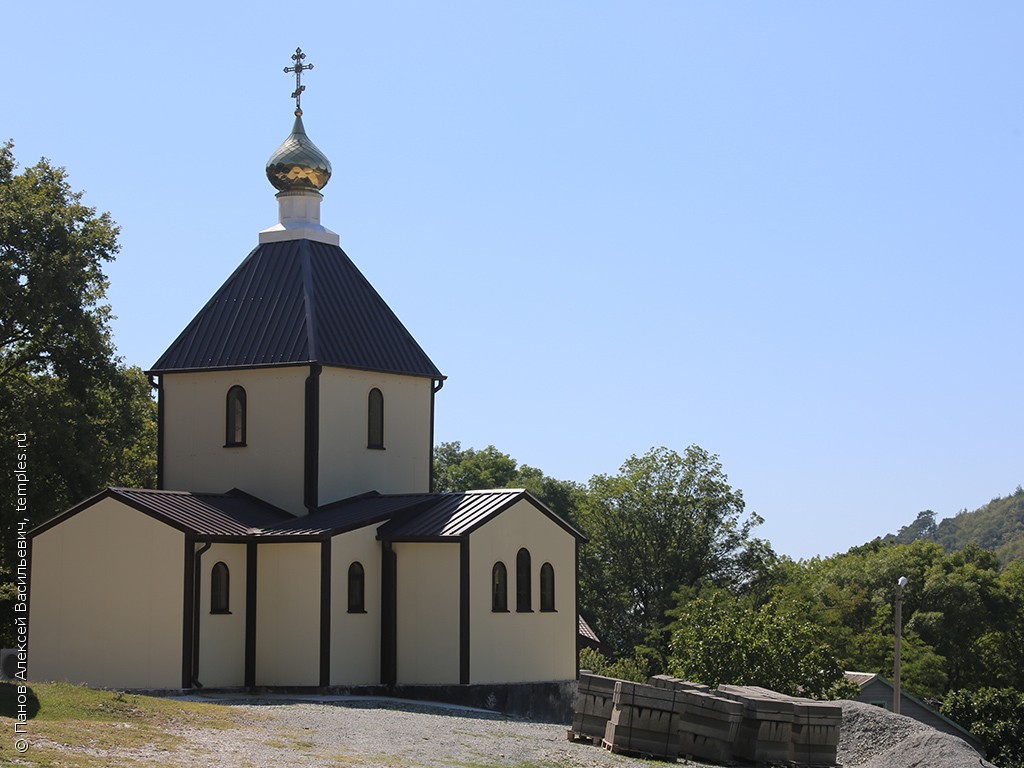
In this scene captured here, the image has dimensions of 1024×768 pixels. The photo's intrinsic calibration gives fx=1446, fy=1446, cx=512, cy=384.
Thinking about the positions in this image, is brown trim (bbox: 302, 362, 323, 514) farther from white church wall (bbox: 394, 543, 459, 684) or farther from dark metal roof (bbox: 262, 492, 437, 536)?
white church wall (bbox: 394, 543, 459, 684)

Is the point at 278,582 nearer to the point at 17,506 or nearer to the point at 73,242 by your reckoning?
the point at 17,506

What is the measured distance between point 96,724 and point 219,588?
32.0 feet

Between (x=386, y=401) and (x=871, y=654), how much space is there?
110 ft

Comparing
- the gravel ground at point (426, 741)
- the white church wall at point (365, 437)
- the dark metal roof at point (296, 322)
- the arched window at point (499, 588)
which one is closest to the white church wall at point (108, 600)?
the gravel ground at point (426, 741)

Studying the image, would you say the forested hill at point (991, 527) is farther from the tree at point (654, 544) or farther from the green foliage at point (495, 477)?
the tree at point (654, 544)

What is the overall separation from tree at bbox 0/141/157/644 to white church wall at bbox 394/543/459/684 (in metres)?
11.3

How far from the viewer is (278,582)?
93.0 ft

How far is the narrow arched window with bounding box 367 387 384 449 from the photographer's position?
3212cm

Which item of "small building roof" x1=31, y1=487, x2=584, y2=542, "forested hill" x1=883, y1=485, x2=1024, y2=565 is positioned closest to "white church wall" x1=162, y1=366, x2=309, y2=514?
"small building roof" x1=31, y1=487, x2=584, y2=542

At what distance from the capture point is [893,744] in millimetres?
24625

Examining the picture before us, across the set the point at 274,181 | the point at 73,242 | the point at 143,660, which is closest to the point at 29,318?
the point at 73,242

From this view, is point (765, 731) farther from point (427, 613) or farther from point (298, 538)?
point (298, 538)

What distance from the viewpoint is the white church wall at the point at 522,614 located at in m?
29.0

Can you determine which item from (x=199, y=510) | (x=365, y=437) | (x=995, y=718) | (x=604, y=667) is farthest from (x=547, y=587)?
(x=995, y=718)
